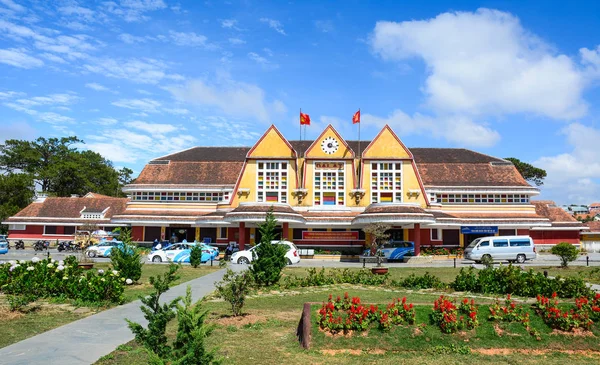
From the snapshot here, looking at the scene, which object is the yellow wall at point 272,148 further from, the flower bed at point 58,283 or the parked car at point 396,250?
the flower bed at point 58,283

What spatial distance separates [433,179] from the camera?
46375 millimetres

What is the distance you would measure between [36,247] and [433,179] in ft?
123

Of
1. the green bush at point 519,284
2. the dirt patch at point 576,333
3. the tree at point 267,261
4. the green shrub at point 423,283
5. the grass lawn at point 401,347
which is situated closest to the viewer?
the grass lawn at point 401,347

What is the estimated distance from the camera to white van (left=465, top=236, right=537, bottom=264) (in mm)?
31992

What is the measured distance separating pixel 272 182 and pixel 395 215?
13.0 metres

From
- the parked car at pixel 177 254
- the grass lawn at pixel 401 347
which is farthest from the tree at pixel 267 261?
the parked car at pixel 177 254

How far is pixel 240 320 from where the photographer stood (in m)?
12.1

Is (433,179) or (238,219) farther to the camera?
(433,179)

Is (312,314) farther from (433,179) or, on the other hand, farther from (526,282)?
(433,179)

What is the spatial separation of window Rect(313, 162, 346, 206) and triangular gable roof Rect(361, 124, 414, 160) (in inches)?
101

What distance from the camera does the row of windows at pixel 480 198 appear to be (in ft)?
147

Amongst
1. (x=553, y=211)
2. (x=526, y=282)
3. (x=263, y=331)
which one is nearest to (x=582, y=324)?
(x=526, y=282)

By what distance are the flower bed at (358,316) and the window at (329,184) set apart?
1273 inches

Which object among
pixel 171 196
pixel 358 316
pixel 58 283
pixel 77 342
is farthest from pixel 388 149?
pixel 77 342
